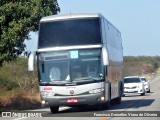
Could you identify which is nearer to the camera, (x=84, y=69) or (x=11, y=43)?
(x=84, y=69)

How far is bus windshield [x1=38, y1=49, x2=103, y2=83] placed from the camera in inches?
816

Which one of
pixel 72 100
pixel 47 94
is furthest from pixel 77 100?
pixel 47 94

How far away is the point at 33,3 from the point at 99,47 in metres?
5.98

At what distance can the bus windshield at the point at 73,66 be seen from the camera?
20.7m

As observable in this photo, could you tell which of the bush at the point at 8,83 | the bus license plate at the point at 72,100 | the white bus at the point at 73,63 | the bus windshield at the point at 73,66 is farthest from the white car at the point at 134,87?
the bus license plate at the point at 72,100

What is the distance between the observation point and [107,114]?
65.7ft

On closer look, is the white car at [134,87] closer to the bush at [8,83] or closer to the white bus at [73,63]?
the bush at [8,83]

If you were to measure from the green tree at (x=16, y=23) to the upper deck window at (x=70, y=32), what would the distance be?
8.88 feet

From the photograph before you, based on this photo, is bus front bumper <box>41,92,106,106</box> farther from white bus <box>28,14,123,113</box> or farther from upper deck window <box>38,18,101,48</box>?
upper deck window <box>38,18,101,48</box>

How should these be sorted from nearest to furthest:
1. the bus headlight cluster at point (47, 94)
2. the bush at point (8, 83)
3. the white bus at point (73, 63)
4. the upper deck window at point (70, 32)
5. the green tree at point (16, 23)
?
1. the white bus at point (73, 63)
2. the bus headlight cluster at point (47, 94)
3. the upper deck window at point (70, 32)
4. the green tree at point (16, 23)
5. the bush at point (8, 83)

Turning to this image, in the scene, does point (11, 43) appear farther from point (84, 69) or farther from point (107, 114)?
point (107, 114)

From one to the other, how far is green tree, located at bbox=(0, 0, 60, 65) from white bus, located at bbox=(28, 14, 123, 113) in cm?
272

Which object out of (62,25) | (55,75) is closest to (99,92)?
(55,75)

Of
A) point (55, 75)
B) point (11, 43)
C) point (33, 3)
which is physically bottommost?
point (55, 75)
